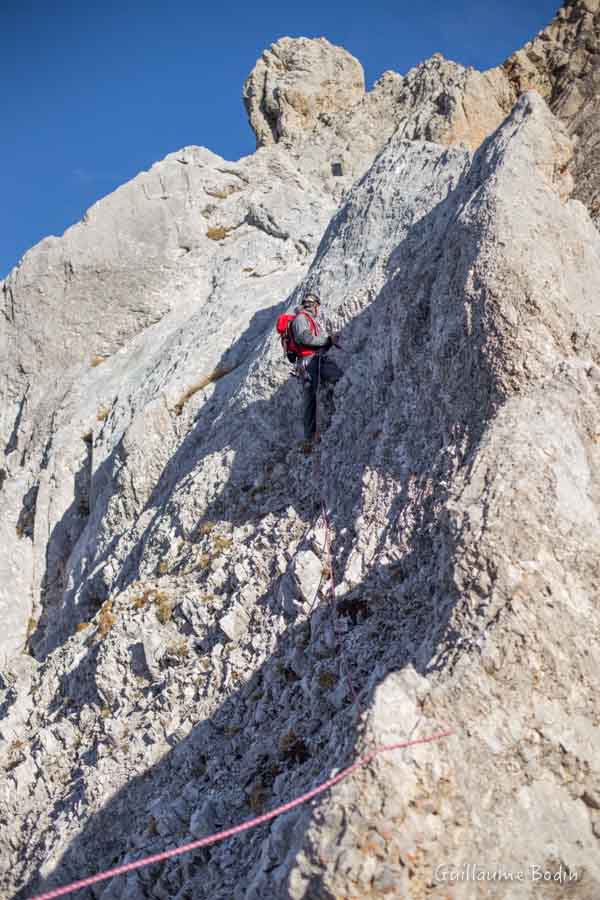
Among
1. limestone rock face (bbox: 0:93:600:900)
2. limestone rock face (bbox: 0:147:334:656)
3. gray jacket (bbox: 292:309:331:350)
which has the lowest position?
limestone rock face (bbox: 0:93:600:900)

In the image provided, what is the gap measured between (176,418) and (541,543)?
14.3 m

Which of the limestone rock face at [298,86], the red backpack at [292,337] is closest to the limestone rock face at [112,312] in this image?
the red backpack at [292,337]

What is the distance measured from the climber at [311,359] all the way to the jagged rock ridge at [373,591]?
0.42 metres

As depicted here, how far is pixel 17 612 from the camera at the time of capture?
23.1 m

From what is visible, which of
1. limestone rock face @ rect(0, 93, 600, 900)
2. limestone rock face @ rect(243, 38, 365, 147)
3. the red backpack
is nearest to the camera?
limestone rock face @ rect(0, 93, 600, 900)

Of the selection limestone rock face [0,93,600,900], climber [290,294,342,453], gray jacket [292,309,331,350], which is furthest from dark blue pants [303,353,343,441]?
gray jacket [292,309,331,350]

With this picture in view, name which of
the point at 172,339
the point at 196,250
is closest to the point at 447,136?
the point at 196,250

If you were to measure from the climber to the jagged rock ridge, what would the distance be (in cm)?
42

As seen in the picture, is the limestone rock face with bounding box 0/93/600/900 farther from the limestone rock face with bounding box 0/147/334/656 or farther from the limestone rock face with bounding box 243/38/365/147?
the limestone rock face with bounding box 243/38/365/147

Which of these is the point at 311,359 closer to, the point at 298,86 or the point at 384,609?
the point at 384,609

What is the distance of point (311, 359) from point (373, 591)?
6.05 meters

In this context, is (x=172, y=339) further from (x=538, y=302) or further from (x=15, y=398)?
(x=538, y=302)

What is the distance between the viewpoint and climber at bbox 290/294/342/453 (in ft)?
46.7

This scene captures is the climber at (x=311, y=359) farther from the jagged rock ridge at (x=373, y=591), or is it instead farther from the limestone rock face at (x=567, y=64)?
the limestone rock face at (x=567, y=64)
